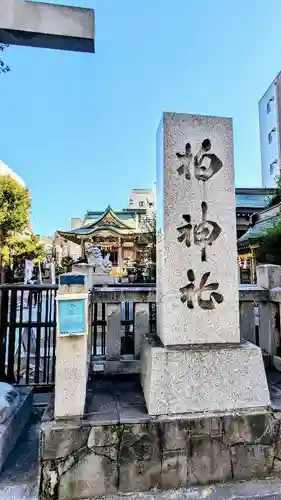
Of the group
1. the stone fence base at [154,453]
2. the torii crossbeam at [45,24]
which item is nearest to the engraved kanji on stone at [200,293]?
the stone fence base at [154,453]

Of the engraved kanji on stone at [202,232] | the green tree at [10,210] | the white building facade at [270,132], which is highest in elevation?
the white building facade at [270,132]

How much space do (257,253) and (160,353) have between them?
11.8m

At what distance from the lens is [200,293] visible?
2752 mm

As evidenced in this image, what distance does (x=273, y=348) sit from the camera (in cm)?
367

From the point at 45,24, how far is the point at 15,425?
3934 mm

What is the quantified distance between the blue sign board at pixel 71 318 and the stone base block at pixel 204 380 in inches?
26.5

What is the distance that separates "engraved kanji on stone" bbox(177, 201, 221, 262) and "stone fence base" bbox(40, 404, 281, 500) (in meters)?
1.44

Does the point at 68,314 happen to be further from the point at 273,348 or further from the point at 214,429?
the point at 273,348

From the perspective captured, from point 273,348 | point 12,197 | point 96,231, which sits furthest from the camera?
point 96,231

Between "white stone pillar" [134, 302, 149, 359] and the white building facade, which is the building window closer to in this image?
the white building facade

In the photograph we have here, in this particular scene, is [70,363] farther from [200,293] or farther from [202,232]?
[202,232]

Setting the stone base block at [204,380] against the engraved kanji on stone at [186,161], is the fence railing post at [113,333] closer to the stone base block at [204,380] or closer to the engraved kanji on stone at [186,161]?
the stone base block at [204,380]

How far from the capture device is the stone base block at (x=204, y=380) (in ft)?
8.02

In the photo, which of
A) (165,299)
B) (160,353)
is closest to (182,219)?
(165,299)
